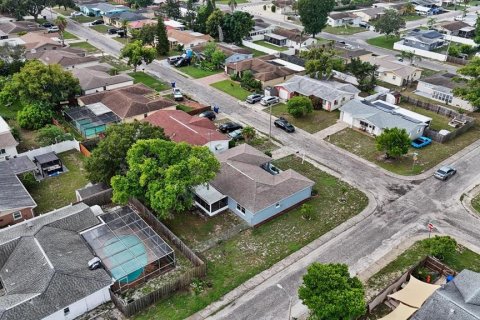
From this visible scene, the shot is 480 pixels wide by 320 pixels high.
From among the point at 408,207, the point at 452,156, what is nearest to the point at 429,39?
the point at 452,156

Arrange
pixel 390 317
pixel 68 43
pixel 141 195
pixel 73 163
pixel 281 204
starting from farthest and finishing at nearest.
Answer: pixel 68 43 → pixel 73 163 → pixel 281 204 → pixel 141 195 → pixel 390 317

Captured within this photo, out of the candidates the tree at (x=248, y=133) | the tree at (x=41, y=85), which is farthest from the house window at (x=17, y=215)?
the tree at (x=248, y=133)

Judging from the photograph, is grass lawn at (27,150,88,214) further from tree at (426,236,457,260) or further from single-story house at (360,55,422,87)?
single-story house at (360,55,422,87)

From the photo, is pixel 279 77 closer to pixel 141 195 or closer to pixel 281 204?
pixel 281 204

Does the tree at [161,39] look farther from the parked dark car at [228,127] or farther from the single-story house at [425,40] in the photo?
the single-story house at [425,40]

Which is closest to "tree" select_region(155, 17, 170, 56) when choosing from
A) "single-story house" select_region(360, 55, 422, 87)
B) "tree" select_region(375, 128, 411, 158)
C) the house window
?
"single-story house" select_region(360, 55, 422, 87)

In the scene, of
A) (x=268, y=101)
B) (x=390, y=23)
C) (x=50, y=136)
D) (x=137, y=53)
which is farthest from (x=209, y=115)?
(x=390, y=23)
